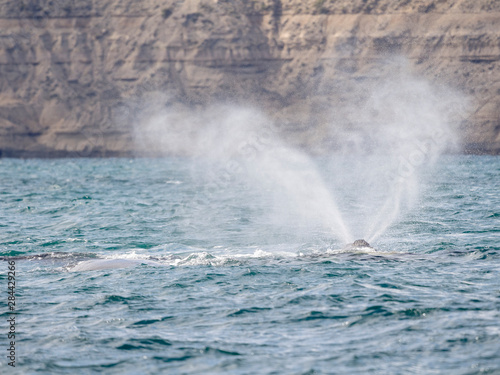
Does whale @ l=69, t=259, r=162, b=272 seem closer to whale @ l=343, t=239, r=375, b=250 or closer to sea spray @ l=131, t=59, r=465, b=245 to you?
whale @ l=343, t=239, r=375, b=250

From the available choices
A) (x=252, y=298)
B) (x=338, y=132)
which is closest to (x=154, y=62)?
(x=338, y=132)

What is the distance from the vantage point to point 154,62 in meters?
109

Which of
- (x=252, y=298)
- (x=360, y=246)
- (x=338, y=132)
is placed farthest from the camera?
(x=338, y=132)

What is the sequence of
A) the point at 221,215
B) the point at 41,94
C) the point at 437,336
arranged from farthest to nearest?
1. the point at 41,94
2. the point at 221,215
3. the point at 437,336

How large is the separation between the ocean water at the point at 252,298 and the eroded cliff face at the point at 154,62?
254ft

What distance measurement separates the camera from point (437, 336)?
43.3 ft

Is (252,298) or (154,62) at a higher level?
(154,62)

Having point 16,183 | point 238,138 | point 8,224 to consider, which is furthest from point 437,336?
point 238,138

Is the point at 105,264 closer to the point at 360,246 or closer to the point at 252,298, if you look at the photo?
the point at 252,298

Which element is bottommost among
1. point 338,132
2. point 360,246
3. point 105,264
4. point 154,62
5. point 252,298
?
point 252,298

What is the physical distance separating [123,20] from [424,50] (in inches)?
1561

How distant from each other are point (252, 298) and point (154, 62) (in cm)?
9588

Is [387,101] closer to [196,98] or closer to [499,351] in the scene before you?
[196,98]

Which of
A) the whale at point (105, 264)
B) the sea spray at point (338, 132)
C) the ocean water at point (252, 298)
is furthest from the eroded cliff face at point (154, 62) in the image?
the whale at point (105, 264)
